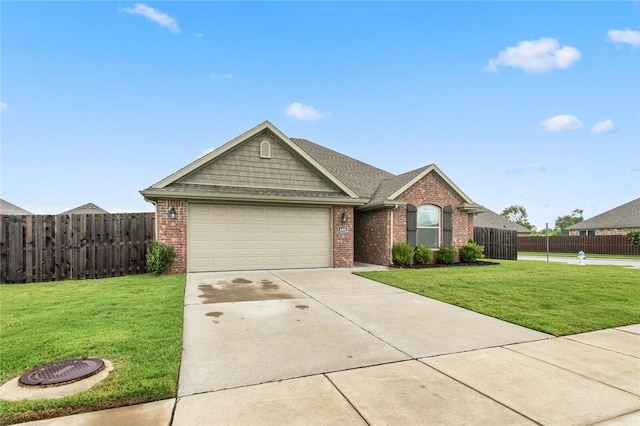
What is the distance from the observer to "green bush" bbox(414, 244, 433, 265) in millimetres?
13570

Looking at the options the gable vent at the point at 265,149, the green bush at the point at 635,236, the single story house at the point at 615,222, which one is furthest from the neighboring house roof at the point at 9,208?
the single story house at the point at 615,222

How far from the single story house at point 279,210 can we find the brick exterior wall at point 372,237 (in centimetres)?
4

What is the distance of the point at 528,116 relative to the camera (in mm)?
16312

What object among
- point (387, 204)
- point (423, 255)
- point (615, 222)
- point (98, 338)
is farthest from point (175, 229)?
point (615, 222)

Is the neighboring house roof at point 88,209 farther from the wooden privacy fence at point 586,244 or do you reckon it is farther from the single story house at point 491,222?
the wooden privacy fence at point 586,244

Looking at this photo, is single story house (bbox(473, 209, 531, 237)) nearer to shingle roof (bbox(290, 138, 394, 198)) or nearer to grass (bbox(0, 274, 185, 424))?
shingle roof (bbox(290, 138, 394, 198))

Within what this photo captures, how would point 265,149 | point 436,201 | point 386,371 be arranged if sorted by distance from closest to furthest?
point 386,371
point 265,149
point 436,201

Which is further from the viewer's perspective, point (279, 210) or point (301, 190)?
point (301, 190)

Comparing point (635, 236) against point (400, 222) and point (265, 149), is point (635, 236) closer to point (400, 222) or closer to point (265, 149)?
point (400, 222)

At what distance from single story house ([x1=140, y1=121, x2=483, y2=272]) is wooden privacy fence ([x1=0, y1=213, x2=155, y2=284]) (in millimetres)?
940

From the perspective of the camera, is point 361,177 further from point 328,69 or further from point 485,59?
point 485,59

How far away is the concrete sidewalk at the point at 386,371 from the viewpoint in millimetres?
2641

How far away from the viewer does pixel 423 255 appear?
44.5 feet

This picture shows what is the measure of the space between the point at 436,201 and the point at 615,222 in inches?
1174
